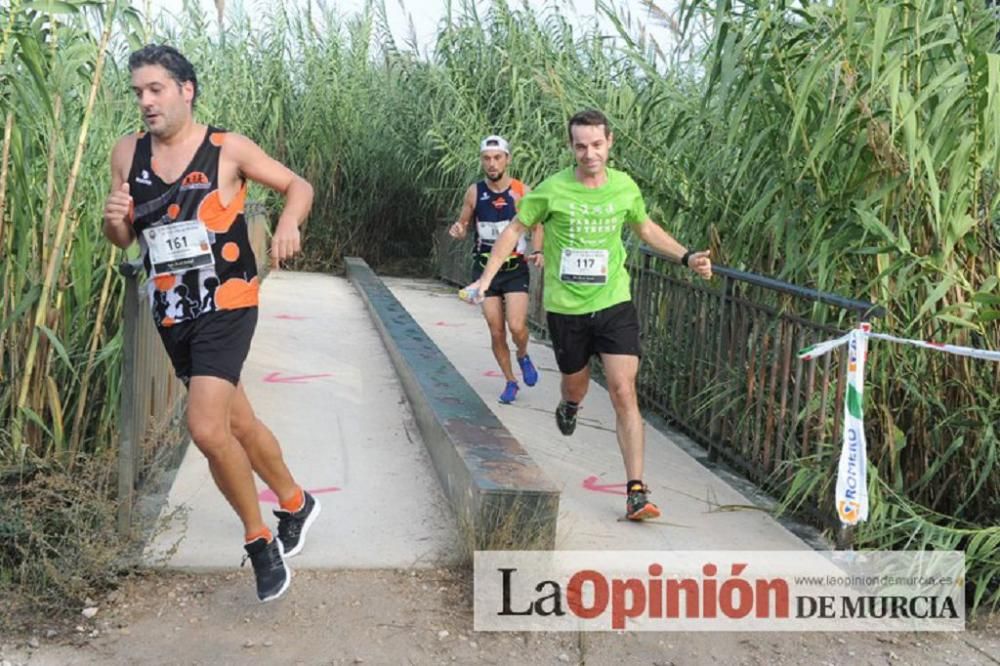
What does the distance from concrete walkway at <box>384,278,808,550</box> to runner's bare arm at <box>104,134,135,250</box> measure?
6.72 feet

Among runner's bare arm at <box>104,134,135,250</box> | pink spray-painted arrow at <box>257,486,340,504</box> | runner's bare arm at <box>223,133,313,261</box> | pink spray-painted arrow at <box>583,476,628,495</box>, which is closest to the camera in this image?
runner's bare arm at <box>104,134,135,250</box>

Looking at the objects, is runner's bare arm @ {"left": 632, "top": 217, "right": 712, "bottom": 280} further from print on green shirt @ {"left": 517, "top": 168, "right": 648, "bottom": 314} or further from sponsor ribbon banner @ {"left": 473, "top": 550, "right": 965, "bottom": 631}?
sponsor ribbon banner @ {"left": 473, "top": 550, "right": 965, "bottom": 631}

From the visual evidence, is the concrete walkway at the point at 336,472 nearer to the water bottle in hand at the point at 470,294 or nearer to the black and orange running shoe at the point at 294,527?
the black and orange running shoe at the point at 294,527

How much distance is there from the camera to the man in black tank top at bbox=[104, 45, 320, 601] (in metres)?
3.95

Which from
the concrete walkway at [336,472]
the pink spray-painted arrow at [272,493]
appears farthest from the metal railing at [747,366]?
the pink spray-painted arrow at [272,493]

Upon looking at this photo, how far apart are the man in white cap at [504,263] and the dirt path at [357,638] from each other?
366 cm

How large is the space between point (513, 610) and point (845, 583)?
4.32 ft

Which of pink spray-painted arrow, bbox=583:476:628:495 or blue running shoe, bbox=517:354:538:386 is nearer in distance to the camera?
pink spray-painted arrow, bbox=583:476:628:495

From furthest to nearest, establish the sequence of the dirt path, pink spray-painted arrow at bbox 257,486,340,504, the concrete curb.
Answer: pink spray-painted arrow at bbox 257,486,340,504 < the concrete curb < the dirt path

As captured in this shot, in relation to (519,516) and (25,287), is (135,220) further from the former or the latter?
(519,516)

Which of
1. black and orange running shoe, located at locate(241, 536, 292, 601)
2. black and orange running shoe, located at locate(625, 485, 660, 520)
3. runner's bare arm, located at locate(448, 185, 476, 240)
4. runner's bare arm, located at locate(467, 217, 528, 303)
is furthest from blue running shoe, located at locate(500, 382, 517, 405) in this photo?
black and orange running shoe, located at locate(241, 536, 292, 601)

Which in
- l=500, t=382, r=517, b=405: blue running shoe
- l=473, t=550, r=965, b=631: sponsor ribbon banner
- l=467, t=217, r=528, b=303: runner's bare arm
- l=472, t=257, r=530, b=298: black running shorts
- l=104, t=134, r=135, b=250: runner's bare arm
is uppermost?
l=104, t=134, r=135, b=250: runner's bare arm

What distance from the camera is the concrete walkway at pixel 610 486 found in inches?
191

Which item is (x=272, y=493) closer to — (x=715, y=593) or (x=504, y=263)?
(x=715, y=593)
